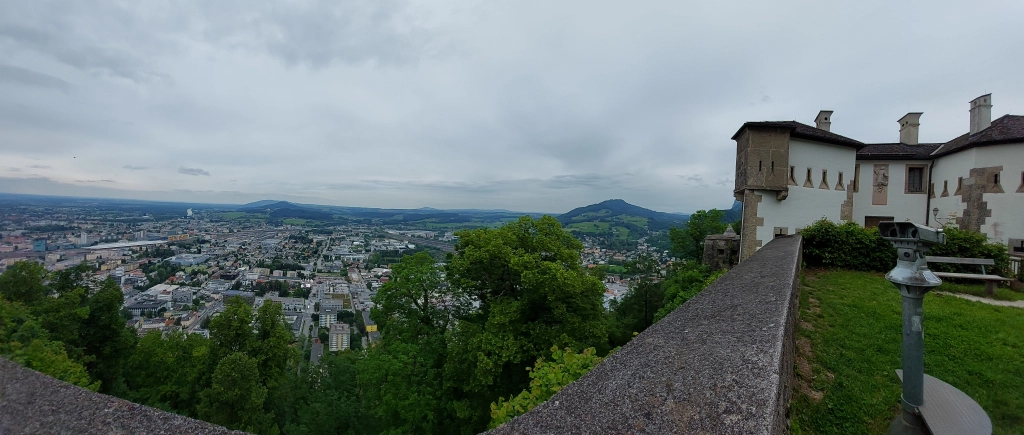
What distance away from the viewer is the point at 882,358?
5230 mm

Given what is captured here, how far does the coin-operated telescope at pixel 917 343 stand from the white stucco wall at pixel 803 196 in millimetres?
14219

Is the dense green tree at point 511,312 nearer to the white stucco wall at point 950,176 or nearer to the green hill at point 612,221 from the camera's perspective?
the white stucco wall at point 950,176

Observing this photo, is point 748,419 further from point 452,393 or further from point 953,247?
point 953,247

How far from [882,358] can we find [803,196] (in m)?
13.3

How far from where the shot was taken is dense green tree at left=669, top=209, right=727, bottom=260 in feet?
90.7

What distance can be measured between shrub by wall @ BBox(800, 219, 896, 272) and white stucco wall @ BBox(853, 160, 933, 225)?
795 cm

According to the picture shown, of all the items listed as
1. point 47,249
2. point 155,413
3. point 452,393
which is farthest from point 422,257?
point 47,249

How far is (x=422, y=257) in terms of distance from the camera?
52.5 feet

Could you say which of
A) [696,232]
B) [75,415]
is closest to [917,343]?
[75,415]

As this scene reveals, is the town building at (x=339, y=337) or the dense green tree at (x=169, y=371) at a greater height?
the dense green tree at (x=169, y=371)

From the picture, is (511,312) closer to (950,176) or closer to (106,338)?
(106,338)

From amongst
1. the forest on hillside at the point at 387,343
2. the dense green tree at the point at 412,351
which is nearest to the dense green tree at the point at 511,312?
the forest on hillside at the point at 387,343

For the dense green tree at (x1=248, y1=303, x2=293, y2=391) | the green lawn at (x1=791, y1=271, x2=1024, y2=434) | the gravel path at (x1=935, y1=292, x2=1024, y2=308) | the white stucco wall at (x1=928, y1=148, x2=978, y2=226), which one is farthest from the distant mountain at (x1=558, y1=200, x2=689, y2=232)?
the green lawn at (x1=791, y1=271, x2=1024, y2=434)

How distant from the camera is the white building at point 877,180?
48.9 feet
